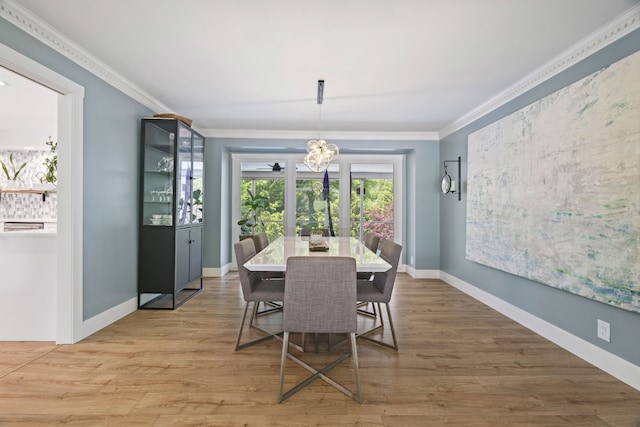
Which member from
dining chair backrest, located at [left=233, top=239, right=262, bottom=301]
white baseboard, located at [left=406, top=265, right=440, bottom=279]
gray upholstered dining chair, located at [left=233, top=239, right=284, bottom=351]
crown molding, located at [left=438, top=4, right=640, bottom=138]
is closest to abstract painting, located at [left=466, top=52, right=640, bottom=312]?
crown molding, located at [left=438, top=4, right=640, bottom=138]

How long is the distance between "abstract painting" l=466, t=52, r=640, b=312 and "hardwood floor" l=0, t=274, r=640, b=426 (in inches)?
26.5

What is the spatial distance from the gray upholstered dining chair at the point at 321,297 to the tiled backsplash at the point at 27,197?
5441mm

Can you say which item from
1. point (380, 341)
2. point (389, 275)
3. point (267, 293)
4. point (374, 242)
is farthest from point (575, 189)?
point (267, 293)

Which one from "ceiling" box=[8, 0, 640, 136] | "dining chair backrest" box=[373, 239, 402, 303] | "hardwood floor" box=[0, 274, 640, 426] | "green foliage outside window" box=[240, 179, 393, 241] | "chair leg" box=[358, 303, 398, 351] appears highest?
"ceiling" box=[8, 0, 640, 136]

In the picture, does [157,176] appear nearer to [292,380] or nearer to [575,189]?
[292,380]

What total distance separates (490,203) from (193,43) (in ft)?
11.3

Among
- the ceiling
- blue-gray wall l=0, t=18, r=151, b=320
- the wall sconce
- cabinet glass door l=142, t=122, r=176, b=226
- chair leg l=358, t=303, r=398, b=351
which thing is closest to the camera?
the ceiling

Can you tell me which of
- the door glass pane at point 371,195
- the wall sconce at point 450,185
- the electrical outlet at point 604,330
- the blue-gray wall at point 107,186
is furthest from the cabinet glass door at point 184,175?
the electrical outlet at point 604,330

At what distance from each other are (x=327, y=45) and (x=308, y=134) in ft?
8.55

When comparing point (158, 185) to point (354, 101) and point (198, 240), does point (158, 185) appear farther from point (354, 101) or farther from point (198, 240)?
point (354, 101)

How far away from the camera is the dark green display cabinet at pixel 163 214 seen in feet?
11.4

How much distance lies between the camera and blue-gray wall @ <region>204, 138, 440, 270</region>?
507cm

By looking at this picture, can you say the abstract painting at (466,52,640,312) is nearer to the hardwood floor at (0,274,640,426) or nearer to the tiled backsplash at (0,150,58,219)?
the hardwood floor at (0,274,640,426)

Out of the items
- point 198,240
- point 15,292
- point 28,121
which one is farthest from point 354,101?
point 28,121
